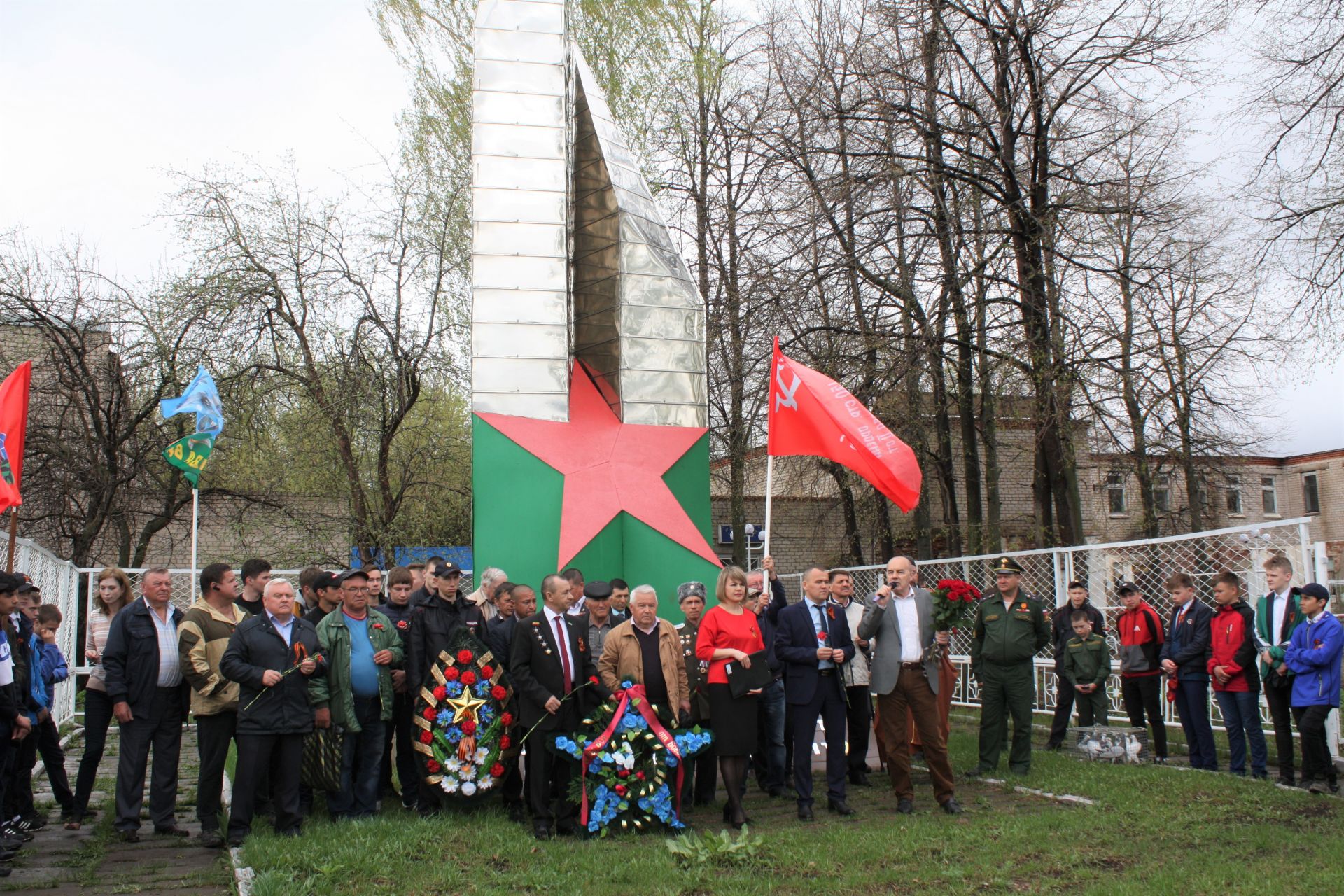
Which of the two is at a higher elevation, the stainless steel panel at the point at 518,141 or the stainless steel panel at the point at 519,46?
the stainless steel panel at the point at 519,46

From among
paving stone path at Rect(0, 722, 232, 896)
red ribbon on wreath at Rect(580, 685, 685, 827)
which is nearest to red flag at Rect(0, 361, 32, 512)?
paving stone path at Rect(0, 722, 232, 896)

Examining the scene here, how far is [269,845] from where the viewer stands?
6230 millimetres

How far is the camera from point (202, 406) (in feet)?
38.9

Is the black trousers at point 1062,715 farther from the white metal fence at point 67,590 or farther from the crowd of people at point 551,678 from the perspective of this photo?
the white metal fence at point 67,590

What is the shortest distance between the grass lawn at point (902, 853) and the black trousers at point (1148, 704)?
1.71 meters

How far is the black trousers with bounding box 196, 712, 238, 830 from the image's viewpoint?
6691 mm

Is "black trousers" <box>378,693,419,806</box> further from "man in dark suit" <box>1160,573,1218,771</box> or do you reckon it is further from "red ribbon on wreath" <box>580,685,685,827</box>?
"man in dark suit" <box>1160,573,1218,771</box>

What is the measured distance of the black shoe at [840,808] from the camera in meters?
7.52

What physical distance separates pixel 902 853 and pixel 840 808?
1384 millimetres

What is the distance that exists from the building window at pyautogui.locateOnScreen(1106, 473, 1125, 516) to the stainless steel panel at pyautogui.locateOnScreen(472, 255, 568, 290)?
13221mm

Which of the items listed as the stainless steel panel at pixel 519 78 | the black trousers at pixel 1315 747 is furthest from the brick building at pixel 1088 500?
the stainless steel panel at pixel 519 78

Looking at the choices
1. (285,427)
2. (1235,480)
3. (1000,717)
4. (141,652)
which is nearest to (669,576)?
(1000,717)

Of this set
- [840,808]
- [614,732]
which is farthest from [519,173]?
[840,808]

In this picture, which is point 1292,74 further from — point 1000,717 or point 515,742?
point 515,742
